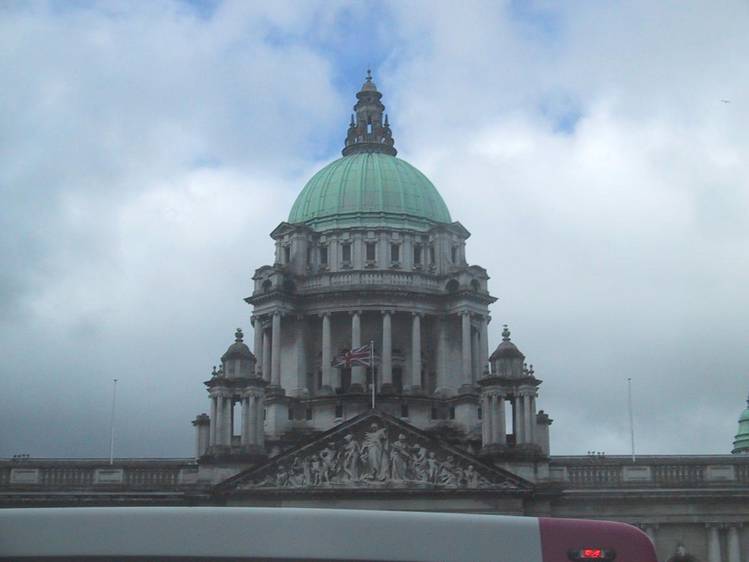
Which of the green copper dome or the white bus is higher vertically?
the green copper dome

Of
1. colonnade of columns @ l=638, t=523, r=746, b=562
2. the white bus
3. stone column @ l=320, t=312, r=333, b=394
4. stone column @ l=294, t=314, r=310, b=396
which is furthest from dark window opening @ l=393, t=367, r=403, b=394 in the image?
the white bus

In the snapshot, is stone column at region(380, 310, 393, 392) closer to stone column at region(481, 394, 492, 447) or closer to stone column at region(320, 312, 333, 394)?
stone column at region(320, 312, 333, 394)

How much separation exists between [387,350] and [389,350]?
0.14 metres

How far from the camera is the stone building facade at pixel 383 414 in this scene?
56.3 m

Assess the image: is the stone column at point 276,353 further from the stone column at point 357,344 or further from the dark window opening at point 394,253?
the dark window opening at point 394,253

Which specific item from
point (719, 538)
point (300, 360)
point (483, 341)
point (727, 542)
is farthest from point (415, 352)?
point (727, 542)

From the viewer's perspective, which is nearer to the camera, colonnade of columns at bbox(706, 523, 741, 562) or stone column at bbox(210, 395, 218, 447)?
colonnade of columns at bbox(706, 523, 741, 562)

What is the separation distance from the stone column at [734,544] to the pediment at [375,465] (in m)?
10.7

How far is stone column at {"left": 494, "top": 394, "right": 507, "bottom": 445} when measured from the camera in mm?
60406

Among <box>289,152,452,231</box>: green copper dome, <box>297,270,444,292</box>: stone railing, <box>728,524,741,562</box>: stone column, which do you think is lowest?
<box>728,524,741,562</box>: stone column

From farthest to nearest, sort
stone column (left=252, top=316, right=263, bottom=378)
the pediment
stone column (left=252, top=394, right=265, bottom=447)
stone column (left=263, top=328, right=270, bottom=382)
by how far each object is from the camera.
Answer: stone column (left=252, top=316, right=263, bottom=378)
stone column (left=263, top=328, right=270, bottom=382)
stone column (left=252, top=394, right=265, bottom=447)
the pediment

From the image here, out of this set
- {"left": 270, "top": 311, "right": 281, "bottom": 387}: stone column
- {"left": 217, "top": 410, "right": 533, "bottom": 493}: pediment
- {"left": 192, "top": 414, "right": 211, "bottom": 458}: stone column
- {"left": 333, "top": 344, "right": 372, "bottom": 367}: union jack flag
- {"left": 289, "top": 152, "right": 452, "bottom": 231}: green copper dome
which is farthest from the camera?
{"left": 289, "top": 152, "right": 452, "bottom": 231}: green copper dome

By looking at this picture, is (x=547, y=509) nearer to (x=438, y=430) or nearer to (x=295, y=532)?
(x=438, y=430)

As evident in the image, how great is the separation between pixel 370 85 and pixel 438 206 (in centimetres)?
1098
